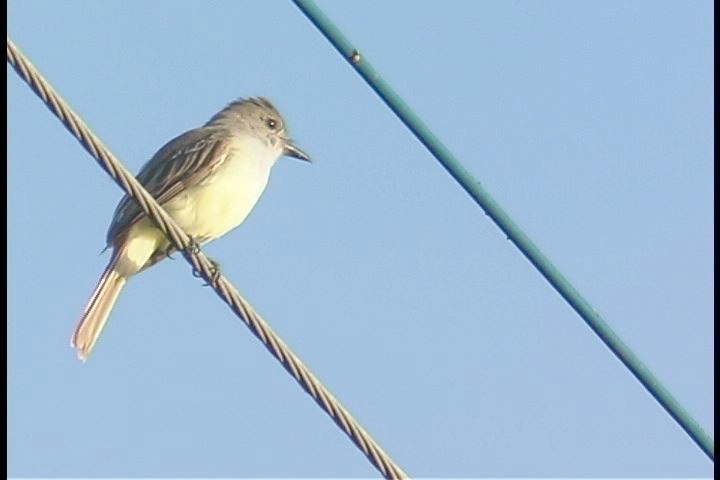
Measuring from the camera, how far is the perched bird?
7535mm

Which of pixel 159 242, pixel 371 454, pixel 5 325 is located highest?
pixel 5 325

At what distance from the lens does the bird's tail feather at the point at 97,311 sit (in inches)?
290

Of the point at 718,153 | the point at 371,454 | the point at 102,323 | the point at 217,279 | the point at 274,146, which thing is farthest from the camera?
the point at 274,146

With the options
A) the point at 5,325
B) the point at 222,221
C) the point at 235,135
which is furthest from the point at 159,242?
the point at 5,325

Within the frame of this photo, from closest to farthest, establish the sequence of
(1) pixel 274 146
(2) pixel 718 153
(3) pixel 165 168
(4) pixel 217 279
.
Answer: (4) pixel 217 279
(2) pixel 718 153
(3) pixel 165 168
(1) pixel 274 146

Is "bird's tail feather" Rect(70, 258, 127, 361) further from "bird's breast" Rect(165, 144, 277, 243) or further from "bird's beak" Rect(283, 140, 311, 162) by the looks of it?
"bird's beak" Rect(283, 140, 311, 162)

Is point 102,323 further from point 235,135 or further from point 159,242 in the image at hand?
point 235,135

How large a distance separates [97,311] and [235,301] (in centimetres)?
263

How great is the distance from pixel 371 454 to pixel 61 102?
1499 mm

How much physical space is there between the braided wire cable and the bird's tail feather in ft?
7.89

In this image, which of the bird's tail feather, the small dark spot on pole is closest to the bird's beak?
the bird's tail feather

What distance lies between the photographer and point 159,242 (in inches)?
299

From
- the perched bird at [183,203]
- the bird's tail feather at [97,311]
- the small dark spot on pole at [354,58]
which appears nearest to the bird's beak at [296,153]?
the perched bird at [183,203]

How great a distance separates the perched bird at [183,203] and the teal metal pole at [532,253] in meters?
2.47
